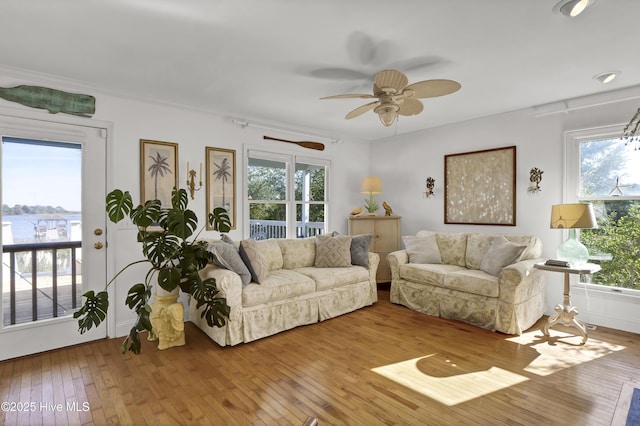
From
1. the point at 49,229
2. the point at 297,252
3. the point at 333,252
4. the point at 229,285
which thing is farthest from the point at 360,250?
the point at 49,229

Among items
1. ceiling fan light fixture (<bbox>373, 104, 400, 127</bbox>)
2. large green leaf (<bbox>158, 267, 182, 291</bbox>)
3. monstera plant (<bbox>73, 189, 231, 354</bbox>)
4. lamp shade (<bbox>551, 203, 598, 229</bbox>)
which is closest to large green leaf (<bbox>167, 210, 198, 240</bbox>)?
monstera plant (<bbox>73, 189, 231, 354</bbox>)

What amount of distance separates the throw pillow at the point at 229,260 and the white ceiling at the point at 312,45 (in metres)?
1.61

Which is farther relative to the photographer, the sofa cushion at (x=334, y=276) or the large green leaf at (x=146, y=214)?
the sofa cushion at (x=334, y=276)

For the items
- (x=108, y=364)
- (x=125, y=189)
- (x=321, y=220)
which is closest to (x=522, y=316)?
(x=321, y=220)

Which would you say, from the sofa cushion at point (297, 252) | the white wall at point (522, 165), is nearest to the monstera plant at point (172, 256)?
the sofa cushion at point (297, 252)

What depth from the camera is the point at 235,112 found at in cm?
410

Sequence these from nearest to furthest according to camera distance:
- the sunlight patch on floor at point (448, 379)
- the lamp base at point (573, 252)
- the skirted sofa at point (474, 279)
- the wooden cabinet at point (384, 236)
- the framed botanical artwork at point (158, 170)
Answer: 1. the sunlight patch on floor at point (448, 379)
2. the lamp base at point (573, 252)
3. the skirted sofa at point (474, 279)
4. the framed botanical artwork at point (158, 170)
5. the wooden cabinet at point (384, 236)

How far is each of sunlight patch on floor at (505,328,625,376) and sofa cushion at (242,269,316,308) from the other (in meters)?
2.10

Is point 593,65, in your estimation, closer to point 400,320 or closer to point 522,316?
point 522,316

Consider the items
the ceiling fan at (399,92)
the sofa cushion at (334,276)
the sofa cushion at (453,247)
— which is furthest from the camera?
the sofa cushion at (453,247)

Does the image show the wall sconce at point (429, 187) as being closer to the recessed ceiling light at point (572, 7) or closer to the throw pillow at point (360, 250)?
the throw pillow at point (360, 250)

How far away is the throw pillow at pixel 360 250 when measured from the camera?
14.1ft

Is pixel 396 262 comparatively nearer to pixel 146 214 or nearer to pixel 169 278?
pixel 169 278

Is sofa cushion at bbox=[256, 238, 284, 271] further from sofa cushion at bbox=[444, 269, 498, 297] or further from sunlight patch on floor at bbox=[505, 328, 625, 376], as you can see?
sunlight patch on floor at bbox=[505, 328, 625, 376]
